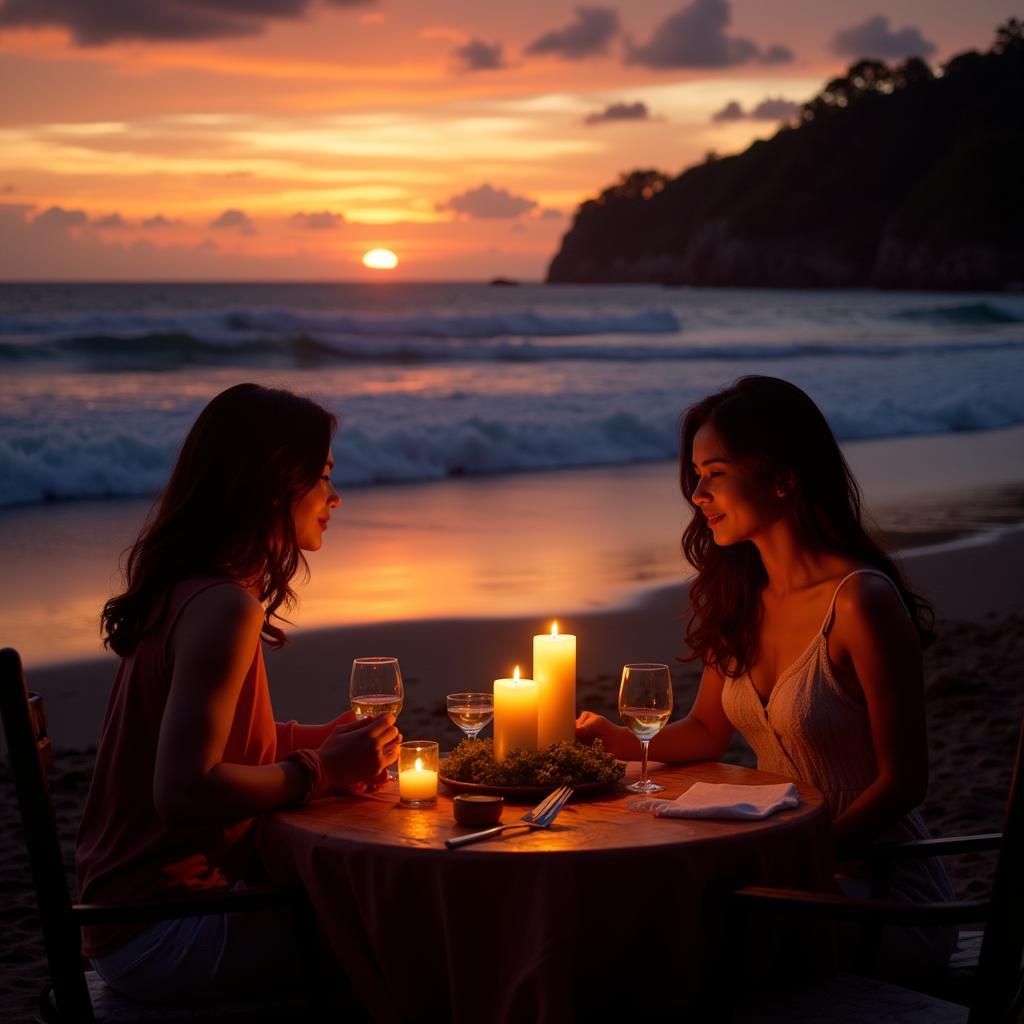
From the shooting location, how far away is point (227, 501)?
117 inches

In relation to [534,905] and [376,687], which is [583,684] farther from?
[534,905]

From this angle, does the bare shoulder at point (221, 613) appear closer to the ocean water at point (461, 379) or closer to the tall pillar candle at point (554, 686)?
A: the tall pillar candle at point (554, 686)

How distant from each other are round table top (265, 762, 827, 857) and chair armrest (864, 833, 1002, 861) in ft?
0.81

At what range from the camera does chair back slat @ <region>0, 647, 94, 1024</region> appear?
2541 mm

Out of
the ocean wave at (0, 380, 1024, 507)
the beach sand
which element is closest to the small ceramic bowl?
the beach sand

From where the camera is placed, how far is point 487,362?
30.9 meters

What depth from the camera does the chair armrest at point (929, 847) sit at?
3160mm

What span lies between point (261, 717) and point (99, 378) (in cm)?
2380

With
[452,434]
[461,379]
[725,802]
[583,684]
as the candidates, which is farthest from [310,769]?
[461,379]

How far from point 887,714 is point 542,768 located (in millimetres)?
797

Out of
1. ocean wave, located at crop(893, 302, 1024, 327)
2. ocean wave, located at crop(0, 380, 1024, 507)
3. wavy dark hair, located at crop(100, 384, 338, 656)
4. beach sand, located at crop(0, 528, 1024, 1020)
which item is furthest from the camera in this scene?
ocean wave, located at crop(893, 302, 1024, 327)

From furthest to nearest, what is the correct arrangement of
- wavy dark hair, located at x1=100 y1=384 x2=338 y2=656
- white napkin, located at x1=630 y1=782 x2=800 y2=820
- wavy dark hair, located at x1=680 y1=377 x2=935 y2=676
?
wavy dark hair, located at x1=680 y1=377 x2=935 y2=676 → wavy dark hair, located at x1=100 y1=384 x2=338 y2=656 → white napkin, located at x1=630 y1=782 x2=800 y2=820

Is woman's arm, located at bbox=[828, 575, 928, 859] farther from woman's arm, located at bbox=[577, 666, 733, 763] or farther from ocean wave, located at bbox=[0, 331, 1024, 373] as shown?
ocean wave, located at bbox=[0, 331, 1024, 373]

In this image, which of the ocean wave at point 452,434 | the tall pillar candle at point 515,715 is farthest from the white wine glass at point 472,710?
the ocean wave at point 452,434
